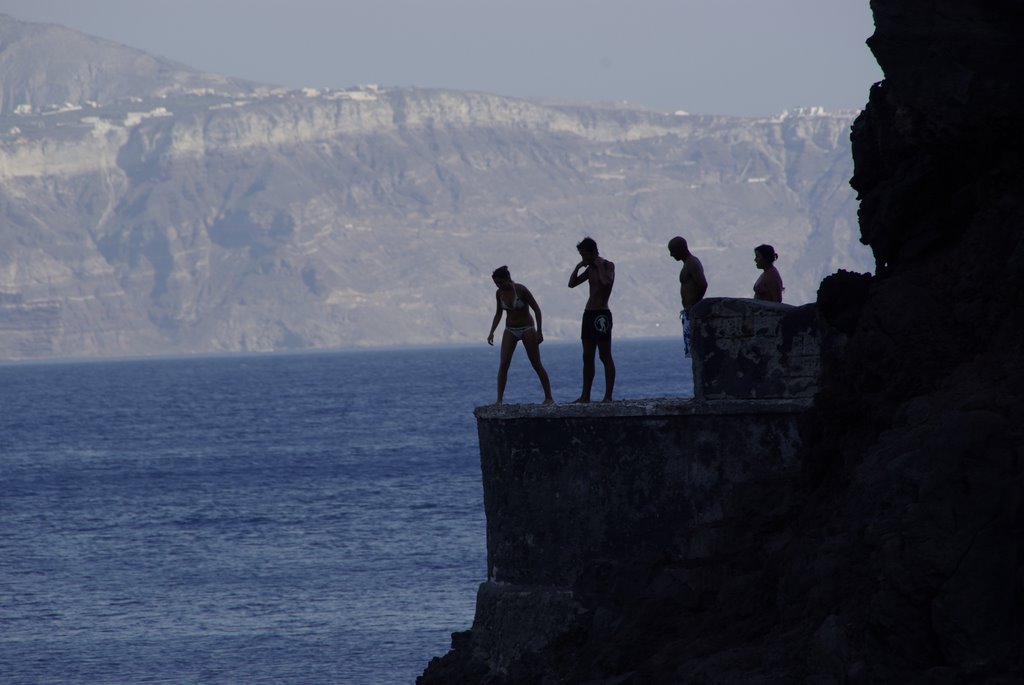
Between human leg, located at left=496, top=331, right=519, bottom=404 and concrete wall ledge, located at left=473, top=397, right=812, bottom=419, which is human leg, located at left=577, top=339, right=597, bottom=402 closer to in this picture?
human leg, located at left=496, top=331, right=519, bottom=404

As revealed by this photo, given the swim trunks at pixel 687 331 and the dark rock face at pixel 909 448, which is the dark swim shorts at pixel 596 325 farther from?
the dark rock face at pixel 909 448

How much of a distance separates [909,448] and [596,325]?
5269 millimetres

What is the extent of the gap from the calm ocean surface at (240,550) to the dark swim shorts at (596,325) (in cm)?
915

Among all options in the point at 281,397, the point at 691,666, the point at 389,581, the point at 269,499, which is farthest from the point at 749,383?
the point at 281,397

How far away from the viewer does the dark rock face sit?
9.54 meters

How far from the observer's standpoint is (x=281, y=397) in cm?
12262

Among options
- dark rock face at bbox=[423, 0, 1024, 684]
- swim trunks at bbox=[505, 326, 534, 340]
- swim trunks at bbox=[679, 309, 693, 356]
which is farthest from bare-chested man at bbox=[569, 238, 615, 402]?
dark rock face at bbox=[423, 0, 1024, 684]

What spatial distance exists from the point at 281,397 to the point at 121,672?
324 ft

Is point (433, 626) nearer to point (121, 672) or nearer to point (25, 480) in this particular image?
point (121, 672)

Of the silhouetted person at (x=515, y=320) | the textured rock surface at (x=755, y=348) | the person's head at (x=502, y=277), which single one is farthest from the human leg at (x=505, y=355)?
the textured rock surface at (x=755, y=348)

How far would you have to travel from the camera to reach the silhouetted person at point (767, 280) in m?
14.7

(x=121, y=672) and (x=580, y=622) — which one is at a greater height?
(x=580, y=622)

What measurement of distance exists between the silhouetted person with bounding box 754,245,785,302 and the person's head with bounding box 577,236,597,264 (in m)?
1.41

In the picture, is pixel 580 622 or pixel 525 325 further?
pixel 525 325
